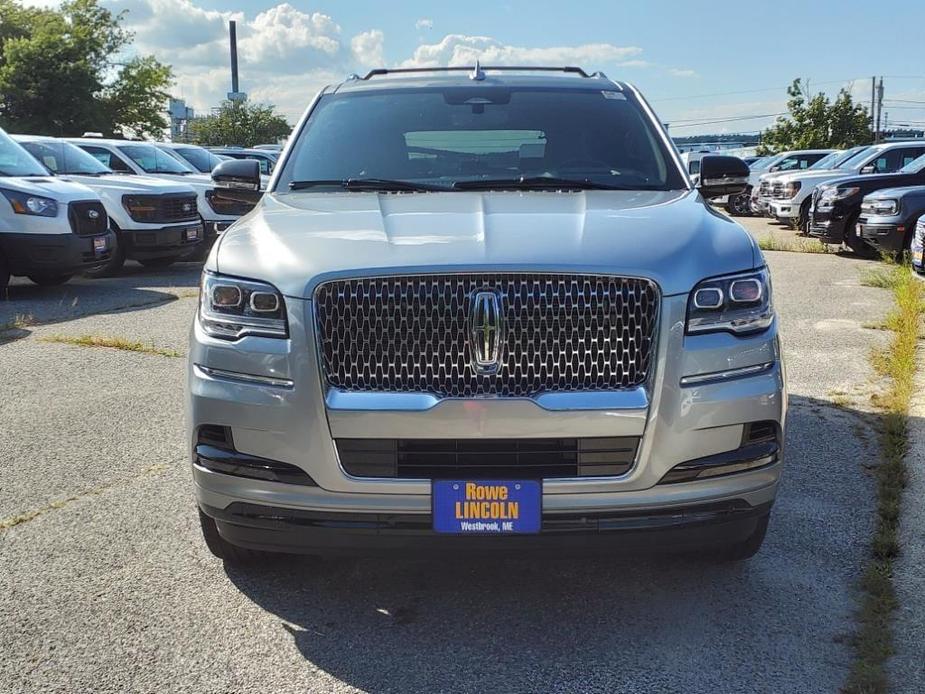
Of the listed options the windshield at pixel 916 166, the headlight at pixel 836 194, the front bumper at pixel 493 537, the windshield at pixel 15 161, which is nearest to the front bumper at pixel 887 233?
the headlight at pixel 836 194

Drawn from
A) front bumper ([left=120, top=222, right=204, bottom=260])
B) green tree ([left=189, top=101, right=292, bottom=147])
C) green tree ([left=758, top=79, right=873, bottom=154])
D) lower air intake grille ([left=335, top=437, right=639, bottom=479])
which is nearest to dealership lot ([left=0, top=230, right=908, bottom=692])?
lower air intake grille ([left=335, top=437, right=639, bottom=479])

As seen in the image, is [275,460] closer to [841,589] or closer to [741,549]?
[741,549]

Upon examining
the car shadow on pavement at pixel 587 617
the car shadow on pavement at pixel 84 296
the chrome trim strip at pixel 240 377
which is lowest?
the car shadow on pavement at pixel 587 617

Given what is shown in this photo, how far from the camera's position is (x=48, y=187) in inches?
419

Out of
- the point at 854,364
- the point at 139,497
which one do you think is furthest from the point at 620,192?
the point at 854,364

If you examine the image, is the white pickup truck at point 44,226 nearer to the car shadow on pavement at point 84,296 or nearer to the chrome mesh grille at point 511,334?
the car shadow on pavement at point 84,296

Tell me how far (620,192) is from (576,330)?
3.89ft

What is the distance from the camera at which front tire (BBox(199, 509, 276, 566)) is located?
342 centimetres

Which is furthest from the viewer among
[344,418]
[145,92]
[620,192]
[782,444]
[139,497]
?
[145,92]

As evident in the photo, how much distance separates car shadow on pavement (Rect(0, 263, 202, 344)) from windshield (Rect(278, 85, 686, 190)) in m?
4.96

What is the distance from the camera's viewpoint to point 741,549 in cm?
349

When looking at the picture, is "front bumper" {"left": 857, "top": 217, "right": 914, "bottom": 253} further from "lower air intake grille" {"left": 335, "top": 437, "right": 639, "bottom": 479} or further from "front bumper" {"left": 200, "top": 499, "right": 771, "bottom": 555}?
"lower air intake grille" {"left": 335, "top": 437, "right": 639, "bottom": 479}

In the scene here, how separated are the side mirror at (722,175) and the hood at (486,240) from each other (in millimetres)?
1078

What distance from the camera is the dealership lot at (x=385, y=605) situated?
286cm
